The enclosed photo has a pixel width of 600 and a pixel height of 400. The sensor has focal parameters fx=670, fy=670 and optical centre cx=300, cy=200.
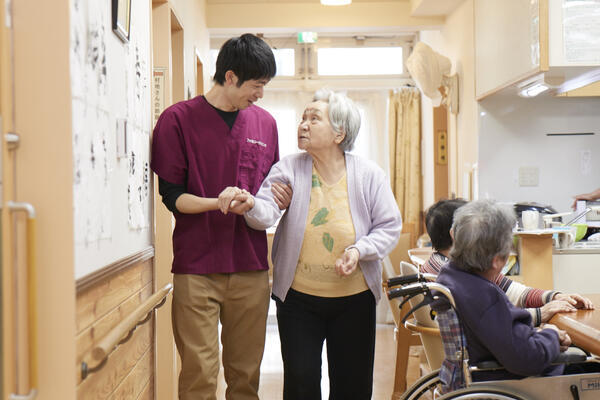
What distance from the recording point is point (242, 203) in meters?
1.99

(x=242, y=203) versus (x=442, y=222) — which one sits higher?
(x=242, y=203)

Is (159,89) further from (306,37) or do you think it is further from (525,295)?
(306,37)

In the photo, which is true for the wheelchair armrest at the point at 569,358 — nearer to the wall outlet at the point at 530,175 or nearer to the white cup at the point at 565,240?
the white cup at the point at 565,240

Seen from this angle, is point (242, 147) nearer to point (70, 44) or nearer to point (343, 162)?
point (343, 162)

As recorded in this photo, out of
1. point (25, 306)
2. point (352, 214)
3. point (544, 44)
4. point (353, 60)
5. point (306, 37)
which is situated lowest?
point (25, 306)

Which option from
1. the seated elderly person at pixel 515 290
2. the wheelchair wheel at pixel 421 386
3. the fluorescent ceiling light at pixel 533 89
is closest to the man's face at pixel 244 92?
Result: the seated elderly person at pixel 515 290

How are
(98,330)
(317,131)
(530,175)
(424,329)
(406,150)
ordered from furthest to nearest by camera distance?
(406,150)
(530,175)
(424,329)
(317,131)
(98,330)

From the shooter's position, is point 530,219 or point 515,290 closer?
point 515,290

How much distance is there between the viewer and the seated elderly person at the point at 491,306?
1.88m

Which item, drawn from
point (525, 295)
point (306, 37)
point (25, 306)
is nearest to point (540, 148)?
point (525, 295)

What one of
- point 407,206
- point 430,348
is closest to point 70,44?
point 430,348

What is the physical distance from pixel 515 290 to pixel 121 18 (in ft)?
4.99

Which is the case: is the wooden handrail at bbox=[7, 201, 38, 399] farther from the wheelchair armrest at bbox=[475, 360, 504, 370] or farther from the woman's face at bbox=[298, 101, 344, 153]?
the wheelchair armrest at bbox=[475, 360, 504, 370]

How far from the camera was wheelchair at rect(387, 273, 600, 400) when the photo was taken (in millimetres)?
1860
